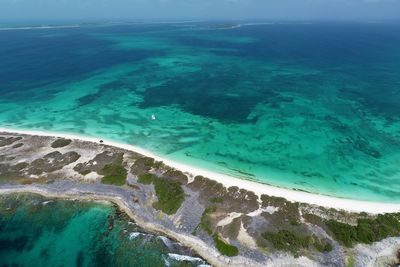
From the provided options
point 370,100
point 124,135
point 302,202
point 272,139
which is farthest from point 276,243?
point 370,100

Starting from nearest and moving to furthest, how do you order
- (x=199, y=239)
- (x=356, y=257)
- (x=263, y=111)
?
(x=356, y=257), (x=199, y=239), (x=263, y=111)

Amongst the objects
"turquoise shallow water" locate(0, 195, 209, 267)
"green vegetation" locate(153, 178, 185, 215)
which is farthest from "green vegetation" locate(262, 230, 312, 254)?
"green vegetation" locate(153, 178, 185, 215)

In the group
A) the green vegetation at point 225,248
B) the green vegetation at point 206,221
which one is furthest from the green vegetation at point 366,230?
the green vegetation at point 206,221

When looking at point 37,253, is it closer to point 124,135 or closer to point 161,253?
point 161,253

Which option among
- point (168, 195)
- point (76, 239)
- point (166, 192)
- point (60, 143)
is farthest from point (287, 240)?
point (60, 143)

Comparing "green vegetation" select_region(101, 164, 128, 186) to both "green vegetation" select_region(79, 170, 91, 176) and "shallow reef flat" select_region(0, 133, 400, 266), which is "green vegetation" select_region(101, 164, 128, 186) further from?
"green vegetation" select_region(79, 170, 91, 176)

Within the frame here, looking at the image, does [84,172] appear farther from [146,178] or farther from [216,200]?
[216,200]

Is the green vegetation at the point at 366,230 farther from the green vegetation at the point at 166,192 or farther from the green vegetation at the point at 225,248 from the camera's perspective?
the green vegetation at the point at 166,192

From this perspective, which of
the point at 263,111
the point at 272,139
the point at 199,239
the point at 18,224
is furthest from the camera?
the point at 263,111
